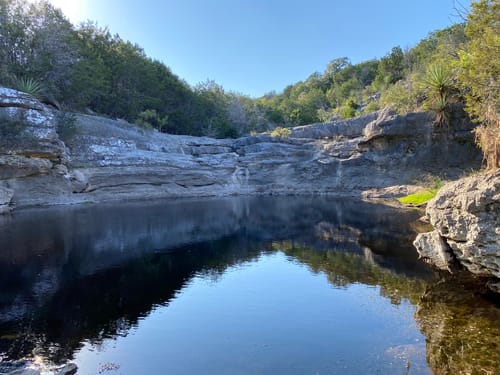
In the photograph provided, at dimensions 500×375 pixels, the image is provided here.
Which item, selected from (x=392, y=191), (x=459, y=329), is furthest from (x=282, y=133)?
(x=459, y=329)

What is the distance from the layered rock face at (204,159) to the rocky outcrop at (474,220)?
28.4 m

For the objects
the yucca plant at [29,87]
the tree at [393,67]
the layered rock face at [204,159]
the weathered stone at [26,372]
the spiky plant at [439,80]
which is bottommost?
the weathered stone at [26,372]

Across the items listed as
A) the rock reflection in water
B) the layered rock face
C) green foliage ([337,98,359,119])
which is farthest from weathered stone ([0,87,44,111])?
green foliage ([337,98,359,119])

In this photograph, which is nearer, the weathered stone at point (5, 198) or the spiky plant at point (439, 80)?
the weathered stone at point (5, 198)

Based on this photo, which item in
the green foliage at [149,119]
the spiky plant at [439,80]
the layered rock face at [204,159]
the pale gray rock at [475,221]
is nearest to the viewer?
the pale gray rock at [475,221]

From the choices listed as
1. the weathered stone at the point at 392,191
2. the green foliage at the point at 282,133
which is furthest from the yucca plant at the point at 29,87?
the weathered stone at the point at 392,191

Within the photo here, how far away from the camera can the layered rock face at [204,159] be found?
32219 mm

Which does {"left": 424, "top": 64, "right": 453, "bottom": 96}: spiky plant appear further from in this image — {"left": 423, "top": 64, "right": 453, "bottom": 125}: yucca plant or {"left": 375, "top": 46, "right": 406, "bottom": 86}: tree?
{"left": 375, "top": 46, "right": 406, "bottom": 86}: tree

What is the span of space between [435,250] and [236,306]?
6667 mm

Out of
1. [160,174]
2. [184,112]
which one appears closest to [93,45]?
[184,112]

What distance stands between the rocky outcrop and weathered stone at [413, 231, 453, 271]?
1.61 ft

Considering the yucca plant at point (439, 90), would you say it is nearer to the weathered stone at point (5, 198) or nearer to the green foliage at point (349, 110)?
the green foliage at point (349, 110)

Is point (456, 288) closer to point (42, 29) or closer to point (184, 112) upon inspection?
point (42, 29)

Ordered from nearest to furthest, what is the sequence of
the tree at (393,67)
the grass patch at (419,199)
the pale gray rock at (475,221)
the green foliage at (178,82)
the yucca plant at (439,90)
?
the pale gray rock at (475,221) < the green foliage at (178,82) < the grass patch at (419,199) < the yucca plant at (439,90) < the tree at (393,67)
